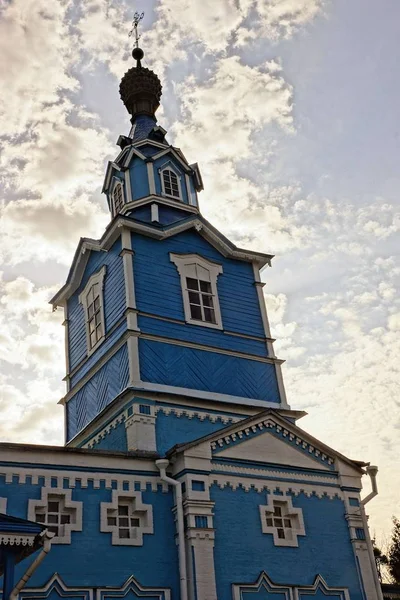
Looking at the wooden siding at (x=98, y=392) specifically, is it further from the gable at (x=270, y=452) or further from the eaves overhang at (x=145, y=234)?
the eaves overhang at (x=145, y=234)

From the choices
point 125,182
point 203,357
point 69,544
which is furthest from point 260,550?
point 125,182

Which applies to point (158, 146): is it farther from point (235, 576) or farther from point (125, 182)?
point (235, 576)

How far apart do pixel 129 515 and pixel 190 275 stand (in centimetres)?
819

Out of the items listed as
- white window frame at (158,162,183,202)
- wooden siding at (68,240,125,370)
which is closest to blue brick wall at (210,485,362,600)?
wooden siding at (68,240,125,370)

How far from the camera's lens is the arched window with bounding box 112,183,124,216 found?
2428cm

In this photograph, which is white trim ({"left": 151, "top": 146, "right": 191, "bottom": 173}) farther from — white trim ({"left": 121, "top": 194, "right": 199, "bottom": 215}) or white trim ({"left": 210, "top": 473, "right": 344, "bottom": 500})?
white trim ({"left": 210, "top": 473, "right": 344, "bottom": 500})

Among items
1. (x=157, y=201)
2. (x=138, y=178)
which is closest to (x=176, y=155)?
(x=138, y=178)

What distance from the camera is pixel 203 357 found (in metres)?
19.7

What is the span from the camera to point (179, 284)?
20641 mm

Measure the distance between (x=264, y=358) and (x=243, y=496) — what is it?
18.7ft

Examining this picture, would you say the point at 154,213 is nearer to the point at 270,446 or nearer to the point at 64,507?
the point at 270,446

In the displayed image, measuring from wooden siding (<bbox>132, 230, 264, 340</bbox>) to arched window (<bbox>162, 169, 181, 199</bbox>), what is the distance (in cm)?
240

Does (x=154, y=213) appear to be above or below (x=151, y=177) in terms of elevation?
below

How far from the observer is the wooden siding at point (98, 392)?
18.7 metres
